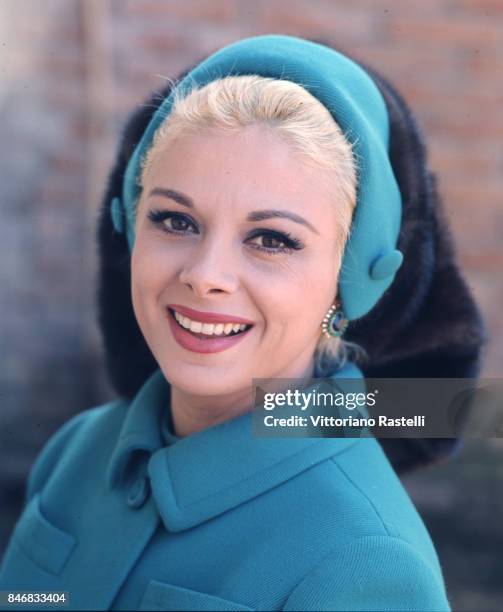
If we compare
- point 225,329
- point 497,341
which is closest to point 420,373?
point 225,329

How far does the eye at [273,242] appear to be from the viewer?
54.6 inches

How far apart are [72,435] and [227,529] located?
0.63 meters

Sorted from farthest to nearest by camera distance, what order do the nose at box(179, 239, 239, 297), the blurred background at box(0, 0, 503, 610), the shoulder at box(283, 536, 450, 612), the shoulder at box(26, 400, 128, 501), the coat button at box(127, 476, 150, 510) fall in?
the blurred background at box(0, 0, 503, 610)
the shoulder at box(26, 400, 128, 501)
the coat button at box(127, 476, 150, 510)
the nose at box(179, 239, 239, 297)
the shoulder at box(283, 536, 450, 612)

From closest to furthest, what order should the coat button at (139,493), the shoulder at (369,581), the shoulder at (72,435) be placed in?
the shoulder at (369,581), the coat button at (139,493), the shoulder at (72,435)

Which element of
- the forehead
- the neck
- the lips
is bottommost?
the neck

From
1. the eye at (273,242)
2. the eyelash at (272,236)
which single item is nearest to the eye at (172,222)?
the eyelash at (272,236)

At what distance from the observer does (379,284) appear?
1.54m

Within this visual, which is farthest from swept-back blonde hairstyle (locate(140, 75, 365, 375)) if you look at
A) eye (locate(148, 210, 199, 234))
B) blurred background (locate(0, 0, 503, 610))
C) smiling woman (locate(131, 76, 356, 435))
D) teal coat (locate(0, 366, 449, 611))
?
blurred background (locate(0, 0, 503, 610))

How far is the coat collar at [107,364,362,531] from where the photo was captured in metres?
1.40

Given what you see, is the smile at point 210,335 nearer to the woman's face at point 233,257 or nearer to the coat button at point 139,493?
the woman's face at point 233,257

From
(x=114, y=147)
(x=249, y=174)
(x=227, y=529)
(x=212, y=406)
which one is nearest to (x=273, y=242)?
(x=249, y=174)

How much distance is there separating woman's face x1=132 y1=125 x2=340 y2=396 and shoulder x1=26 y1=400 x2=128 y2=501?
403 mm

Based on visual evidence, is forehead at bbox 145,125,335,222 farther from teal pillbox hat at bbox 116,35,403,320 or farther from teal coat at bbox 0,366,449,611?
teal coat at bbox 0,366,449,611

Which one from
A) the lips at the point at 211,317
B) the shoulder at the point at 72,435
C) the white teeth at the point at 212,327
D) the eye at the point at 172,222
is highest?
the eye at the point at 172,222
